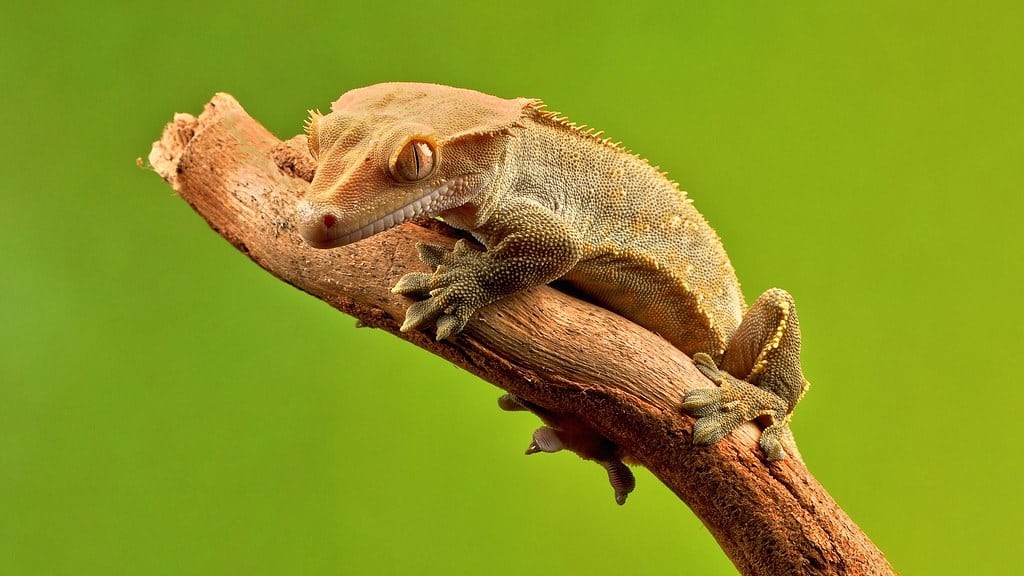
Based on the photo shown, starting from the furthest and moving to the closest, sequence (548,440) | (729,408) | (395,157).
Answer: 1. (548,440)
2. (729,408)
3. (395,157)

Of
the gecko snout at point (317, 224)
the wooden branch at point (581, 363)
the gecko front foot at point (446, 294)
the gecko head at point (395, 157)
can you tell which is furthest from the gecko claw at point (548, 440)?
the gecko snout at point (317, 224)

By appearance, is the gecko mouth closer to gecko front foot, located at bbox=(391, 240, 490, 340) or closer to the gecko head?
the gecko head

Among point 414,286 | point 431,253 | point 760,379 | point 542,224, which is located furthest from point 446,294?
point 760,379

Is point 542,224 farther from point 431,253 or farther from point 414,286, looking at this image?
point 414,286

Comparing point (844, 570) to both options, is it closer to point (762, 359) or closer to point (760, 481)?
point (760, 481)

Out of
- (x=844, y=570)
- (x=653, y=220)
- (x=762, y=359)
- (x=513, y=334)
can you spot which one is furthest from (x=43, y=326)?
(x=844, y=570)

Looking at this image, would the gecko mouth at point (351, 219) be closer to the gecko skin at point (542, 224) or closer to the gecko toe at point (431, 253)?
the gecko skin at point (542, 224)

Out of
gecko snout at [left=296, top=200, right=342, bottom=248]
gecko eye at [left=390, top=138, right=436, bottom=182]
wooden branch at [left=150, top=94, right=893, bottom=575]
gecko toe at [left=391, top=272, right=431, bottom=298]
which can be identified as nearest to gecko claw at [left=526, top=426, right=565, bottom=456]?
wooden branch at [left=150, top=94, right=893, bottom=575]
